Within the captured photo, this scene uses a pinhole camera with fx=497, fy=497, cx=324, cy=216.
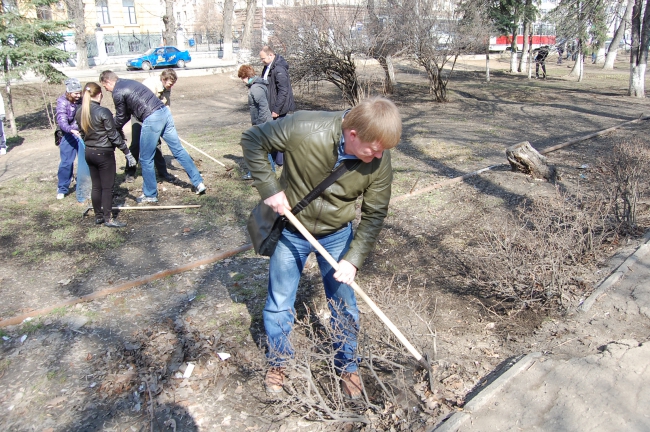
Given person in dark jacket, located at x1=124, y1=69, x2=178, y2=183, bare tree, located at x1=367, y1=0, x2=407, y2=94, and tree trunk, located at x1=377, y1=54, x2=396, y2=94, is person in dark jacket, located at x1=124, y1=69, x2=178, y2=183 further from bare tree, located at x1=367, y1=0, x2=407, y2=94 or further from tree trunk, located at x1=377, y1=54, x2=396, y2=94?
tree trunk, located at x1=377, y1=54, x2=396, y2=94

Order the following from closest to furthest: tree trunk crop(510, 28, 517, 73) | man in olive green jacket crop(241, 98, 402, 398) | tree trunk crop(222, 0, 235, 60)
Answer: man in olive green jacket crop(241, 98, 402, 398) → tree trunk crop(510, 28, 517, 73) → tree trunk crop(222, 0, 235, 60)

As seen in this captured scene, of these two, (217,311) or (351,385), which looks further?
(217,311)

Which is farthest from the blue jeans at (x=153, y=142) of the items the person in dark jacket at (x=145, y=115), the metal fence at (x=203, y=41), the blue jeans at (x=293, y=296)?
the metal fence at (x=203, y=41)

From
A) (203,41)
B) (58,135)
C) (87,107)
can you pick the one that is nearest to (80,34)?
(203,41)

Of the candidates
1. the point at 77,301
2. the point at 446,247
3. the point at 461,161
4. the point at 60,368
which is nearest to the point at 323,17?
the point at 461,161

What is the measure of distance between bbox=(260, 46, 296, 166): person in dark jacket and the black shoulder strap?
14.9 ft

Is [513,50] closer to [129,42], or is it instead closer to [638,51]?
A: [638,51]

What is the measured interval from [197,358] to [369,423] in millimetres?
1248

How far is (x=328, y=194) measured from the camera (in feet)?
8.14

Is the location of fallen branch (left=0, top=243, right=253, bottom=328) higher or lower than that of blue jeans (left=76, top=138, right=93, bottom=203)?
lower

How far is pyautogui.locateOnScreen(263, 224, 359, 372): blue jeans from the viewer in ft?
8.66

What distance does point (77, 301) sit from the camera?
3.80 metres

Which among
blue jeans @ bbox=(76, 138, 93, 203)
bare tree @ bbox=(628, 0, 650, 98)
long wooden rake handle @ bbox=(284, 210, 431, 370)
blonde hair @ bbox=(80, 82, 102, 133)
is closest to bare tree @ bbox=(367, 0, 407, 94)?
bare tree @ bbox=(628, 0, 650, 98)

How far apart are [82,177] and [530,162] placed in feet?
18.7
